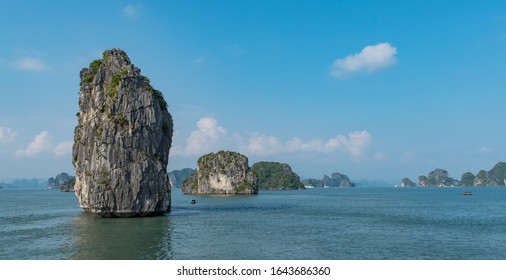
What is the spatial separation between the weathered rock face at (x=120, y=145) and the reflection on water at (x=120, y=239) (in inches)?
168

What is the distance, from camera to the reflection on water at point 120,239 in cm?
4336

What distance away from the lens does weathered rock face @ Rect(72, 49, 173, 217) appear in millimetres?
74625

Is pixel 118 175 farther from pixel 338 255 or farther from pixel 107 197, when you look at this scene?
pixel 338 255

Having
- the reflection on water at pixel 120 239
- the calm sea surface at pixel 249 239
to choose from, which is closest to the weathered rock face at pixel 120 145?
the reflection on water at pixel 120 239

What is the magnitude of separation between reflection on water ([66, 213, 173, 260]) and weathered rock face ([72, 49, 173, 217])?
4257mm

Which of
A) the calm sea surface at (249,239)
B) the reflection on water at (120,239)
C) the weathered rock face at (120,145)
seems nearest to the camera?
the reflection on water at (120,239)

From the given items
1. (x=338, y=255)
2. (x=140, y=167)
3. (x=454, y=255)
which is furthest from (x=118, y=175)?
(x=454, y=255)

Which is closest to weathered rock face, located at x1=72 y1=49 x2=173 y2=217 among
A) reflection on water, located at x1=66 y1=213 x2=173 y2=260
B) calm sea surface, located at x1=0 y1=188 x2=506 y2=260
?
reflection on water, located at x1=66 y1=213 x2=173 y2=260

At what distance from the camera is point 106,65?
82.7 meters

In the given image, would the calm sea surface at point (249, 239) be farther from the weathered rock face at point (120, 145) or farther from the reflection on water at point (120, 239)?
the weathered rock face at point (120, 145)

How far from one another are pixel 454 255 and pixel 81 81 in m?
78.4

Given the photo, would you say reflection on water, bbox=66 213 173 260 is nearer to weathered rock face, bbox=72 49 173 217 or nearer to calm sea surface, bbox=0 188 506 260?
calm sea surface, bbox=0 188 506 260
